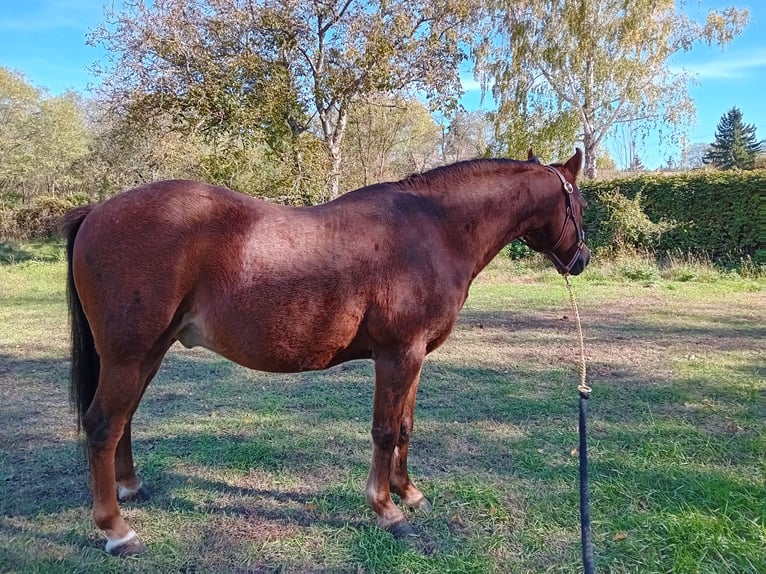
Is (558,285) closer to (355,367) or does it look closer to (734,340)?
(734,340)

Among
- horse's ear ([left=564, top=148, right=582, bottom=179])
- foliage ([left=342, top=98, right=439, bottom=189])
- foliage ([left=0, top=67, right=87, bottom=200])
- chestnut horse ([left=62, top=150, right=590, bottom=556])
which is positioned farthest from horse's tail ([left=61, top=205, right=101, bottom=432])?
foliage ([left=0, top=67, right=87, bottom=200])

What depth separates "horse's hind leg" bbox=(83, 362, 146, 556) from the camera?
250cm

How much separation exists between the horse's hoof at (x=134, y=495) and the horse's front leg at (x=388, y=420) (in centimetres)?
136

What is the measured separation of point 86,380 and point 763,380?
18.9 feet

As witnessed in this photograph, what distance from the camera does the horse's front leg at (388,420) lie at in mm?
2748

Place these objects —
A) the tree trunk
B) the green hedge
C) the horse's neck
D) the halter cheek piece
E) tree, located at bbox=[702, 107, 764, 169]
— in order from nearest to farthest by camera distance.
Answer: the horse's neck < the halter cheek piece < the green hedge < the tree trunk < tree, located at bbox=[702, 107, 764, 169]

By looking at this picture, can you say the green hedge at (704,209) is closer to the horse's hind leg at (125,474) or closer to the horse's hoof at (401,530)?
the horse's hoof at (401,530)

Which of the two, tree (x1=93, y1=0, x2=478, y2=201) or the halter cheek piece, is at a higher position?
tree (x1=93, y1=0, x2=478, y2=201)

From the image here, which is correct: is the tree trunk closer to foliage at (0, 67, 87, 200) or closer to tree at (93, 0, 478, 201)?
tree at (93, 0, 478, 201)

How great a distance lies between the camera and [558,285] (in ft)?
39.6

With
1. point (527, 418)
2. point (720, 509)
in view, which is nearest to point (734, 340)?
point (527, 418)

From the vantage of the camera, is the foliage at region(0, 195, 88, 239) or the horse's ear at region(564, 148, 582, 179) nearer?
the horse's ear at region(564, 148, 582, 179)

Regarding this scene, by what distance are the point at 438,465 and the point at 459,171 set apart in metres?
1.95

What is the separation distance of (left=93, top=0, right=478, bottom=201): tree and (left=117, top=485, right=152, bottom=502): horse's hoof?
11929 millimetres
